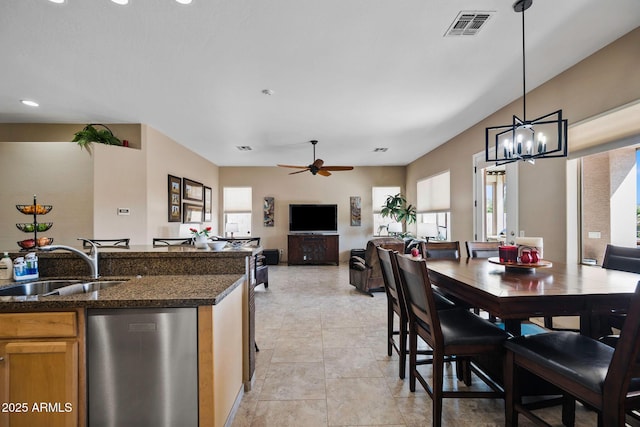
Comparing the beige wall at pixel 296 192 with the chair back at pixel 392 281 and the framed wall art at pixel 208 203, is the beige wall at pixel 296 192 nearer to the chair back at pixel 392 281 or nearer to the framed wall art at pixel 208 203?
the framed wall art at pixel 208 203

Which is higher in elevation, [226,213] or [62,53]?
[62,53]

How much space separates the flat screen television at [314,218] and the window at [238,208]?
1.28m

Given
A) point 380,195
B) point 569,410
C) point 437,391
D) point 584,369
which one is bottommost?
point 569,410

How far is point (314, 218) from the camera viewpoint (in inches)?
308

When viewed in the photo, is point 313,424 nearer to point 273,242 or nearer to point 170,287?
point 170,287

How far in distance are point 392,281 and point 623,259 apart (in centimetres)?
175

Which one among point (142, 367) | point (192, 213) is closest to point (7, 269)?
point (142, 367)

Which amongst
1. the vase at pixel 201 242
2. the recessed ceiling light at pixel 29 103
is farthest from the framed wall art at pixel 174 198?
the vase at pixel 201 242

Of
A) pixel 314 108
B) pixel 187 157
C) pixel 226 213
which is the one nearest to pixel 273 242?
pixel 226 213

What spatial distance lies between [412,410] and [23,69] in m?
4.63

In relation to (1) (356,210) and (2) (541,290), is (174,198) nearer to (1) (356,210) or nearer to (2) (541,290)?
(1) (356,210)

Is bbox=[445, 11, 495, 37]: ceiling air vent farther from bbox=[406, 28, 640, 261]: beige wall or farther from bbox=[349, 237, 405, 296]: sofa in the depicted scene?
bbox=[349, 237, 405, 296]: sofa

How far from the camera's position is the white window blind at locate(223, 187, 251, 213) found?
803cm

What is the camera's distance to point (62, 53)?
2572 mm
